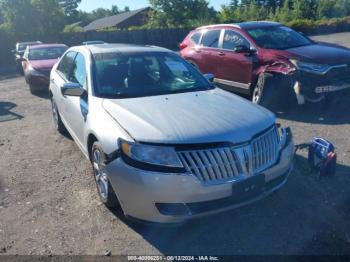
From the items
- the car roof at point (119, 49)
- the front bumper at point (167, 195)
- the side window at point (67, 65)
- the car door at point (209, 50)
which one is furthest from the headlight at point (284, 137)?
the car door at point (209, 50)

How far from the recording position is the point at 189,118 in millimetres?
3643

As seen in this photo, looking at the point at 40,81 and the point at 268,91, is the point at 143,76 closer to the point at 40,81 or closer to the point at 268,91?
the point at 268,91

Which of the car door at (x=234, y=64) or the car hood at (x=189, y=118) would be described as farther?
the car door at (x=234, y=64)

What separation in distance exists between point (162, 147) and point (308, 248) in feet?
4.94

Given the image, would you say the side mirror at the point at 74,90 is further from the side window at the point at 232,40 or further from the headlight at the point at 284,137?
the side window at the point at 232,40

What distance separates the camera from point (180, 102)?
163 inches

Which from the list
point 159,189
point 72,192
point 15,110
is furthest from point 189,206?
point 15,110

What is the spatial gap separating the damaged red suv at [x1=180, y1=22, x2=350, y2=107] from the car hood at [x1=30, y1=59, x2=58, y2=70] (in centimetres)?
479

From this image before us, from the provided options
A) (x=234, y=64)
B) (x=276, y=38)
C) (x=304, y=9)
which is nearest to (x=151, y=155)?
(x=234, y=64)

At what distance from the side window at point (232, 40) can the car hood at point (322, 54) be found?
3.53ft

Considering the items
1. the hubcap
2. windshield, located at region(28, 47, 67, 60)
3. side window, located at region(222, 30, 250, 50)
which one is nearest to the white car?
the hubcap

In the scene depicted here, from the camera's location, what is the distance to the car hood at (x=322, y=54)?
6820 millimetres

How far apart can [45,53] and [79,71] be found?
28.1 feet

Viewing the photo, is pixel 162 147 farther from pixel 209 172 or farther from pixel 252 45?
pixel 252 45
